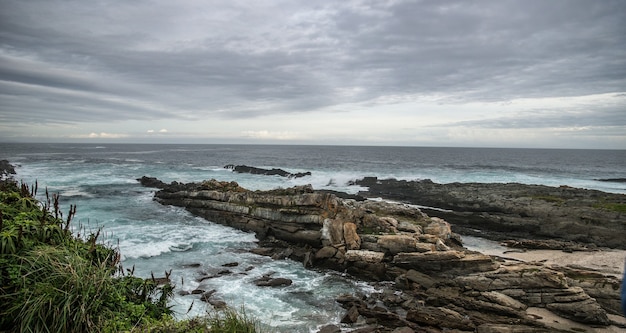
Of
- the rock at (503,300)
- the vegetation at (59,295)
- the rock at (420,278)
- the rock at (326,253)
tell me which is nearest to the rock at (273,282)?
the rock at (326,253)

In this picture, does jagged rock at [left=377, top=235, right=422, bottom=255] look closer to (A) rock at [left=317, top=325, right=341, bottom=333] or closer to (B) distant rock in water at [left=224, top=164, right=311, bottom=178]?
(A) rock at [left=317, top=325, right=341, bottom=333]

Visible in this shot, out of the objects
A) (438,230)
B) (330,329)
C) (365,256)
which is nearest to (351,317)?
(330,329)

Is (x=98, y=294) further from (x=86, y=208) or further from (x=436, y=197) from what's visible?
(x=436, y=197)

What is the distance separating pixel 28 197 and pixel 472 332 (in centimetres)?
1471

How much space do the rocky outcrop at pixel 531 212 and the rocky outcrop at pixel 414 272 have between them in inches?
345

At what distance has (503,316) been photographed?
13.3 m

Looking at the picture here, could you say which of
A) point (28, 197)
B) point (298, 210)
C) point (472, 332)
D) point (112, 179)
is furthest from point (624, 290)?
point (112, 179)

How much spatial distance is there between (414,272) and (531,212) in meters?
19.6

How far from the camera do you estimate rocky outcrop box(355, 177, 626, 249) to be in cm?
2542

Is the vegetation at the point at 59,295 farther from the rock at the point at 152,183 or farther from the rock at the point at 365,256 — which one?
the rock at the point at 152,183

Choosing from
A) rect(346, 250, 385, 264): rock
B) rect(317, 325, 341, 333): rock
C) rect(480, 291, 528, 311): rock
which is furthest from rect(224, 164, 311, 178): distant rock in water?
rect(317, 325, 341, 333): rock

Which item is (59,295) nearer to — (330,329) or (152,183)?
(330,329)

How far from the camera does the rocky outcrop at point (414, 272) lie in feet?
43.0

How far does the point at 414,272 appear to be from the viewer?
16.7 m
